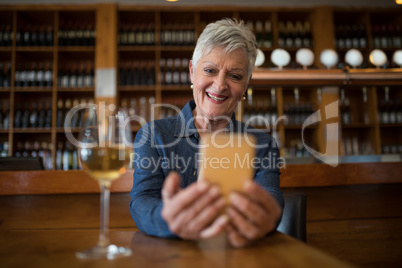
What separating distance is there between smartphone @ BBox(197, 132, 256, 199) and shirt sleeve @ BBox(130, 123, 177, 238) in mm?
178

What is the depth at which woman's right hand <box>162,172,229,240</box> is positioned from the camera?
1.34 feet

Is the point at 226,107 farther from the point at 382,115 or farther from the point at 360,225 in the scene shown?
the point at 382,115

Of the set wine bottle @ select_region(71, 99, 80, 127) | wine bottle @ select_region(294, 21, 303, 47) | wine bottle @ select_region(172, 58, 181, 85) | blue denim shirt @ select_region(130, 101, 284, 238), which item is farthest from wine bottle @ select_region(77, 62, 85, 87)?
blue denim shirt @ select_region(130, 101, 284, 238)

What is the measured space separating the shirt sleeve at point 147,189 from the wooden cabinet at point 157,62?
243 centimetres

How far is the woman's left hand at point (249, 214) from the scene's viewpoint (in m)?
0.42

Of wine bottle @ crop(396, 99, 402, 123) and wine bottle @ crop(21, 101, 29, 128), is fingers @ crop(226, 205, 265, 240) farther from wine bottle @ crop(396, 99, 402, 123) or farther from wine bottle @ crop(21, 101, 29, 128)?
wine bottle @ crop(396, 99, 402, 123)

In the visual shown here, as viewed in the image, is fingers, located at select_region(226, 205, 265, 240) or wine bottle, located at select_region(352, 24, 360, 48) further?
wine bottle, located at select_region(352, 24, 360, 48)

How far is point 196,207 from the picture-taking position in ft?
1.38

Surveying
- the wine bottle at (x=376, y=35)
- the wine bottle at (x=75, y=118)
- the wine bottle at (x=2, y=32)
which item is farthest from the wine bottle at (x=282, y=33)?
the wine bottle at (x=2, y=32)

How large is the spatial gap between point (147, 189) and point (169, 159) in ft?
0.51

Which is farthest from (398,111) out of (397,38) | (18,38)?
(18,38)

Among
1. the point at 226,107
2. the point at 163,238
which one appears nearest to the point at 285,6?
the point at 226,107

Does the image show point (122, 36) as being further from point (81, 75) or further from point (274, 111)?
point (274, 111)

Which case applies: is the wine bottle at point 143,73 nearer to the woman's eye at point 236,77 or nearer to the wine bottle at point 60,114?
the wine bottle at point 60,114
